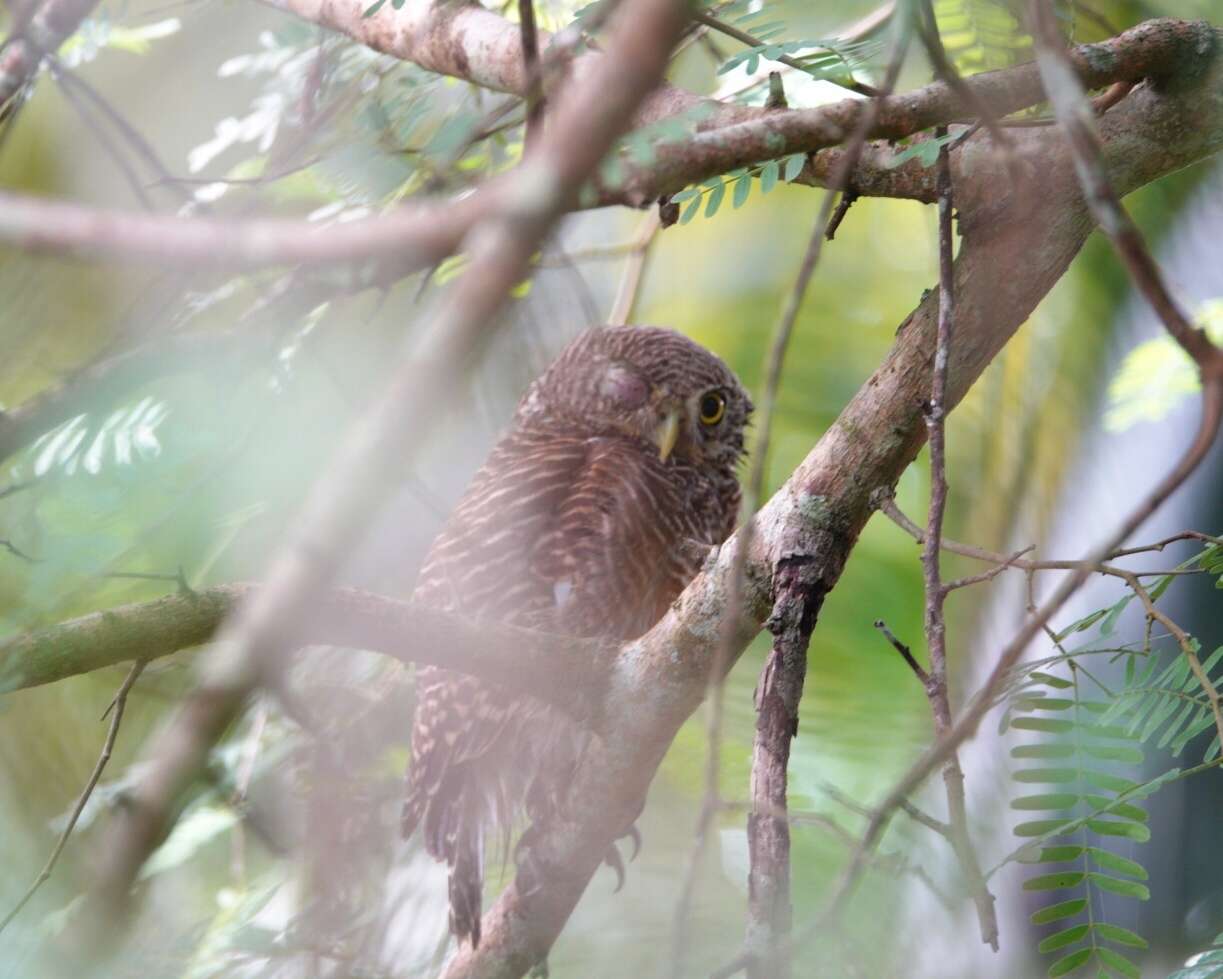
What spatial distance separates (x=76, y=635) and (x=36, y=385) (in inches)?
87.9

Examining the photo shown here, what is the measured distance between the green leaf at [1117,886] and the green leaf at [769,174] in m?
0.87

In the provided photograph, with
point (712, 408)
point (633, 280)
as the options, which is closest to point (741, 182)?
point (712, 408)

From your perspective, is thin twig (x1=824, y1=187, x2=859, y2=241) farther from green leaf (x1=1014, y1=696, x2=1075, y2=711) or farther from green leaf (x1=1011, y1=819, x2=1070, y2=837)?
green leaf (x1=1011, y1=819, x2=1070, y2=837)

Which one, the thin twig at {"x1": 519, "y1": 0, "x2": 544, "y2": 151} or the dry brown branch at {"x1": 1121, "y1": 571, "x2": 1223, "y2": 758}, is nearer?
the thin twig at {"x1": 519, "y1": 0, "x2": 544, "y2": 151}

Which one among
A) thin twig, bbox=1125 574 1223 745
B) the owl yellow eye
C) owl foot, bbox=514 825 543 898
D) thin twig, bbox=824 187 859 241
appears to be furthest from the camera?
the owl yellow eye

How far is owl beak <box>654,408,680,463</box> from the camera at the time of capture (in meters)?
2.63

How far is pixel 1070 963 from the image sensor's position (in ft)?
4.13

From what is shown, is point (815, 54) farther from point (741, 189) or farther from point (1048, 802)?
point (1048, 802)

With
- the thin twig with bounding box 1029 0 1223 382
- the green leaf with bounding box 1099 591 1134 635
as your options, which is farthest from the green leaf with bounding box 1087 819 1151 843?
the thin twig with bounding box 1029 0 1223 382

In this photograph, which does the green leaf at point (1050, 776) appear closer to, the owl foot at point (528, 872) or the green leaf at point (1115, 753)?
the green leaf at point (1115, 753)

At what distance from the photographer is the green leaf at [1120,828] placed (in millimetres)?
1245

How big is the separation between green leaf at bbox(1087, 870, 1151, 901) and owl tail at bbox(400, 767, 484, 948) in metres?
1.13

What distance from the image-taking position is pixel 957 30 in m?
2.19

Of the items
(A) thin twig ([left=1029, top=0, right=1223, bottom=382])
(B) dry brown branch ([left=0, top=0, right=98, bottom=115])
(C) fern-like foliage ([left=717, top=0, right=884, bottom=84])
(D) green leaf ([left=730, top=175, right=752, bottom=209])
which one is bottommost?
(D) green leaf ([left=730, top=175, right=752, bottom=209])
